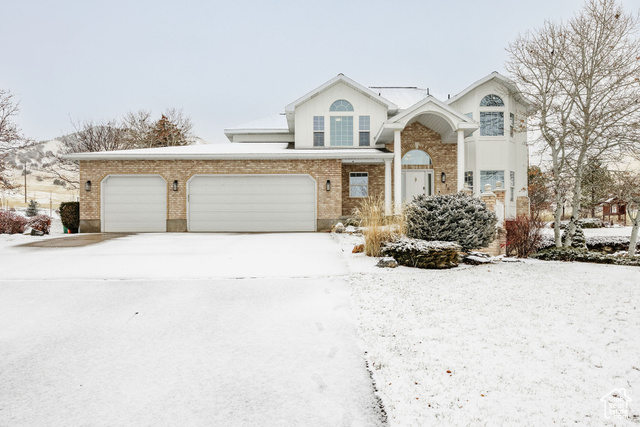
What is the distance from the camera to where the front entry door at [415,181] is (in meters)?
16.5

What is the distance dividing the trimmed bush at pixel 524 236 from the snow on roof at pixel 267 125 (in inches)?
466

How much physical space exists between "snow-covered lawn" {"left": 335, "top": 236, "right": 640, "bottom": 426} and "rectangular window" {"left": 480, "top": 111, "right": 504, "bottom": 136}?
1165 cm

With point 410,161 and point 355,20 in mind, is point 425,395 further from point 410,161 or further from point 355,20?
point 355,20

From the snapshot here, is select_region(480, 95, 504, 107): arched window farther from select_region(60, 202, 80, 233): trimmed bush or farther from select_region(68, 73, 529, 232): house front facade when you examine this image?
select_region(60, 202, 80, 233): trimmed bush

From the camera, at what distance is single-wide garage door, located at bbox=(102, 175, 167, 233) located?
1424 centimetres

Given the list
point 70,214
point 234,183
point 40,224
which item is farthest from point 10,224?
point 234,183

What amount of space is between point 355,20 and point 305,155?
8.68m

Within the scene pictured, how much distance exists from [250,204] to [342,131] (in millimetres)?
5490

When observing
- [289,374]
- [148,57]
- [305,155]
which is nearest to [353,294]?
[289,374]

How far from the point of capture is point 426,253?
6.98 metres

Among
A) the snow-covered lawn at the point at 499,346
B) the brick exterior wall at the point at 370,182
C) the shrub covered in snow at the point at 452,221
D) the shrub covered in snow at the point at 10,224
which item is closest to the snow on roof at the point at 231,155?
the brick exterior wall at the point at 370,182

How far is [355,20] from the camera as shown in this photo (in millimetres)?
17938

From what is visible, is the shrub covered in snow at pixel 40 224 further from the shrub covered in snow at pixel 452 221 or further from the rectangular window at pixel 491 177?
the rectangular window at pixel 491 177

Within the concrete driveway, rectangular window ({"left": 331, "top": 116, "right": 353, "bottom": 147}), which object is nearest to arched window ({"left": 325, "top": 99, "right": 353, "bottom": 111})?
rectangular window ({"left": 331, "top": 116, "right": 353, "bottom": 147})
